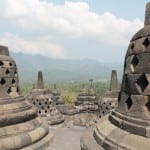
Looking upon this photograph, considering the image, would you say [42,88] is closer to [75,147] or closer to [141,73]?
[75,147]

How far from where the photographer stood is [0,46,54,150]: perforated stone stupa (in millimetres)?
7980

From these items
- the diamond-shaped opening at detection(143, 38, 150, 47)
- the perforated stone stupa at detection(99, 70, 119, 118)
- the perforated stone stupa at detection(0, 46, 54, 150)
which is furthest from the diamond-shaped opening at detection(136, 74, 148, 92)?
the perforated stone stupa at detection(99, 70, 119, 118)

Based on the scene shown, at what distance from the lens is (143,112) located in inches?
207

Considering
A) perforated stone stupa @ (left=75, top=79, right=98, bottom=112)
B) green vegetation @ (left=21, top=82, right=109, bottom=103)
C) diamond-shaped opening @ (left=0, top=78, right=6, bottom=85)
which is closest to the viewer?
diamond-shaped opening @ (left=0, top=78, right=6, bottom=85)

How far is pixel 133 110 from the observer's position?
18.0 feet

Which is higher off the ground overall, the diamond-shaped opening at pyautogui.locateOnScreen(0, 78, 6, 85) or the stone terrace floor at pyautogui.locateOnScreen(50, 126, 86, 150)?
the diamond-shaped opening at pyautogui.locateOnScreen(0, 78, 6, 85)

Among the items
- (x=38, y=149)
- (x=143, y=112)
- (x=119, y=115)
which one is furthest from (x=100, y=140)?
(x=38, y=149)

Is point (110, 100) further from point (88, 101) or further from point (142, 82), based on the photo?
point (88, 101)

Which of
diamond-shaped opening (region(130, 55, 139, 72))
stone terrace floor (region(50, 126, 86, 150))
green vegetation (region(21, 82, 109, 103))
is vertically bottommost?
green vegetation (region(21, 82, 109, 103))

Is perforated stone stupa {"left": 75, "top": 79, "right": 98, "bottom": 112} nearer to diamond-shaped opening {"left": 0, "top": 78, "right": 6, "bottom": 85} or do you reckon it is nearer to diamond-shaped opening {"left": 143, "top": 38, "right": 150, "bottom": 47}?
diamond-shaped opening {"left": 0, "top": 78, "right": 6, "bottom": 85}

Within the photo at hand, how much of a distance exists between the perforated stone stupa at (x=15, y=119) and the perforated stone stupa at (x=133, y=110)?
8.40 feet

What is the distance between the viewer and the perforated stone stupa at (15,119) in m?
7.98

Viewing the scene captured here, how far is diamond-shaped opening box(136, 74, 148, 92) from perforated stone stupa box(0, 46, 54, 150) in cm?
407

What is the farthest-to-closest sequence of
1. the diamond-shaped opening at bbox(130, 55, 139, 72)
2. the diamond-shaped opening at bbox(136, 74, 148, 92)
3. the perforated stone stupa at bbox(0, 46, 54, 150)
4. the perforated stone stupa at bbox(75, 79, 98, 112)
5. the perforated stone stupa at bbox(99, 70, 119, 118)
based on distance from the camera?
the perforated stone stupa at bbox(75, 79, 98, 112) → the perforated stone stupa at bbox(99, 70, 119, 118) → the perforated stone stupa at bbox(0, 46, 54, 150) → the diamond-shaped opening at bbox(130, 55, 139, 72) → the diamond-shaped opening at bbox(136, 74, 148, 92)
